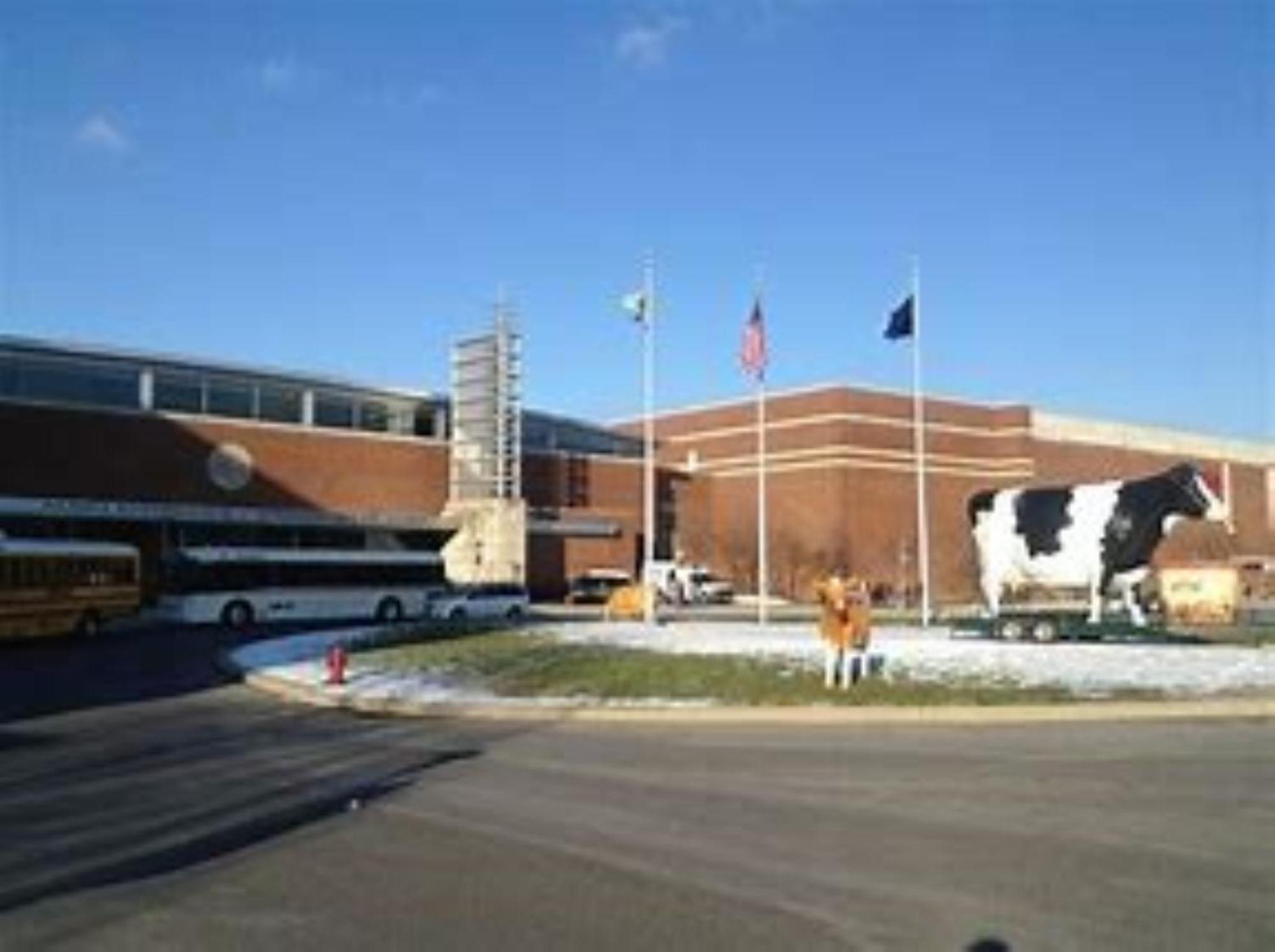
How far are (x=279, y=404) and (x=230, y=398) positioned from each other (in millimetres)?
2971

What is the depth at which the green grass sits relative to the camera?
2480 centimetres

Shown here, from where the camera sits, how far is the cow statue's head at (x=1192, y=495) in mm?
40344

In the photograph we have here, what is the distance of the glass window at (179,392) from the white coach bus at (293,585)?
1812 centimetres

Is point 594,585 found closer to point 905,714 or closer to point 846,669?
point 846,669

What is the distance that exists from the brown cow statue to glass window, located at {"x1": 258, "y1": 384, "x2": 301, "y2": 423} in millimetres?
65109

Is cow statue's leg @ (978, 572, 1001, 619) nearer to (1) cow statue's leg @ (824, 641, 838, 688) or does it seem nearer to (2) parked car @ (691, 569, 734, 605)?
(1) cow statue's leg @ (824, 641, 838, 688)

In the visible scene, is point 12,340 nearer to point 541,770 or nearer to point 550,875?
point 541,770

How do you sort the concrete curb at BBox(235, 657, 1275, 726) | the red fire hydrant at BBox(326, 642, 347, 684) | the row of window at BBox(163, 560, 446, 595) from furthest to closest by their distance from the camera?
the row of window at BBox(163, 560, 446, 595) → the red fire hydrant at BBox(326, 642, 347, 684) → the concrete curb at BBox(235, 657, 1275, 726)

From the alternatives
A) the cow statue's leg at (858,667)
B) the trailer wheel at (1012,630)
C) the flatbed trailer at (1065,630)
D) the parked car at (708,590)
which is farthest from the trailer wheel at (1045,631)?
the parked car at (708,590)

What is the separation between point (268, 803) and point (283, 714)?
37.2 ft

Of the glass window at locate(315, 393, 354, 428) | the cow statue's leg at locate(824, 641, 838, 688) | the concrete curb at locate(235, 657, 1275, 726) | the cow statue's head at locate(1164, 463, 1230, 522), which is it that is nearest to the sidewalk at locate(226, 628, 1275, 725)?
the concrete curb at locate(235, 657, 1275, 726)

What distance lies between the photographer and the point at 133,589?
55.5m

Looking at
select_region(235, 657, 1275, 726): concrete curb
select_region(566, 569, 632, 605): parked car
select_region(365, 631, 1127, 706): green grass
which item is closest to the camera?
select_region(235, 657, 1275, 726): concrete curb

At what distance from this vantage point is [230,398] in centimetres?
8744
